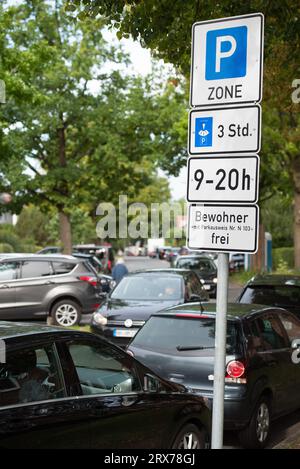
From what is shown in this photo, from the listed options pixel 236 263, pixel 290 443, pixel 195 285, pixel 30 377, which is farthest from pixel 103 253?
pixel 30 377

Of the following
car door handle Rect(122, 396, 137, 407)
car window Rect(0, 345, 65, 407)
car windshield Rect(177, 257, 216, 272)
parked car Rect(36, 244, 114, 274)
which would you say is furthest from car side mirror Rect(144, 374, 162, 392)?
parked car Rect(36, 244, 114, 274)

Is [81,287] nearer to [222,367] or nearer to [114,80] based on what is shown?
[222,367]

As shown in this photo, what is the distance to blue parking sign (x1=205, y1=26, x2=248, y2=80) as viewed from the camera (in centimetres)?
404

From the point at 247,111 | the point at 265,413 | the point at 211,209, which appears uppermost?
the point at 247,111

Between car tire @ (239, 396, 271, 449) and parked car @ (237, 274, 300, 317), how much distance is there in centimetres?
411

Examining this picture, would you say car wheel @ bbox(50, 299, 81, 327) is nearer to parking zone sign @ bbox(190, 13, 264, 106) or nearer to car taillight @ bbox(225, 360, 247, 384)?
car taillight @ bbox(225, 360, 247, 384)

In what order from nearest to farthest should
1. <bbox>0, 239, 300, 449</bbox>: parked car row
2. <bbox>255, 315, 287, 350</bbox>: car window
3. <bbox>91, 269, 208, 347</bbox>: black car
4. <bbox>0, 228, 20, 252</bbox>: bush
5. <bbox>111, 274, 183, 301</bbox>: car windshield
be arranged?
1. <bbox>0, 239, 300, 449</bbox>: parked car row
2. <bbox>255, 315, 287, 350</bbox>: car window
3. <bbox>91, 269, 208, 347</bbox>: black car
4. <bbox>111, 274, 183, 301</bbox>: car windshield
5. <bbox>0, 228, 20, 252</bbox>: bush

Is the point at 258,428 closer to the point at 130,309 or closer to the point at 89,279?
the point at 130,309

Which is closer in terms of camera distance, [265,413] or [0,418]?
[0,418]

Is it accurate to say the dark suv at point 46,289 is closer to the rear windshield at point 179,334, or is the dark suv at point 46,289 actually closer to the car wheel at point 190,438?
the rear windshield at point 179,334

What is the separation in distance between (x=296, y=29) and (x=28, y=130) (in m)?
19.9

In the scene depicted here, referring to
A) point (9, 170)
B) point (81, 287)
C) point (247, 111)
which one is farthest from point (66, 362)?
point (9, 170)

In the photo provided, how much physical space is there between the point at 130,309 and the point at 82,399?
718cm

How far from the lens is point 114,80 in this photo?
29.1m
